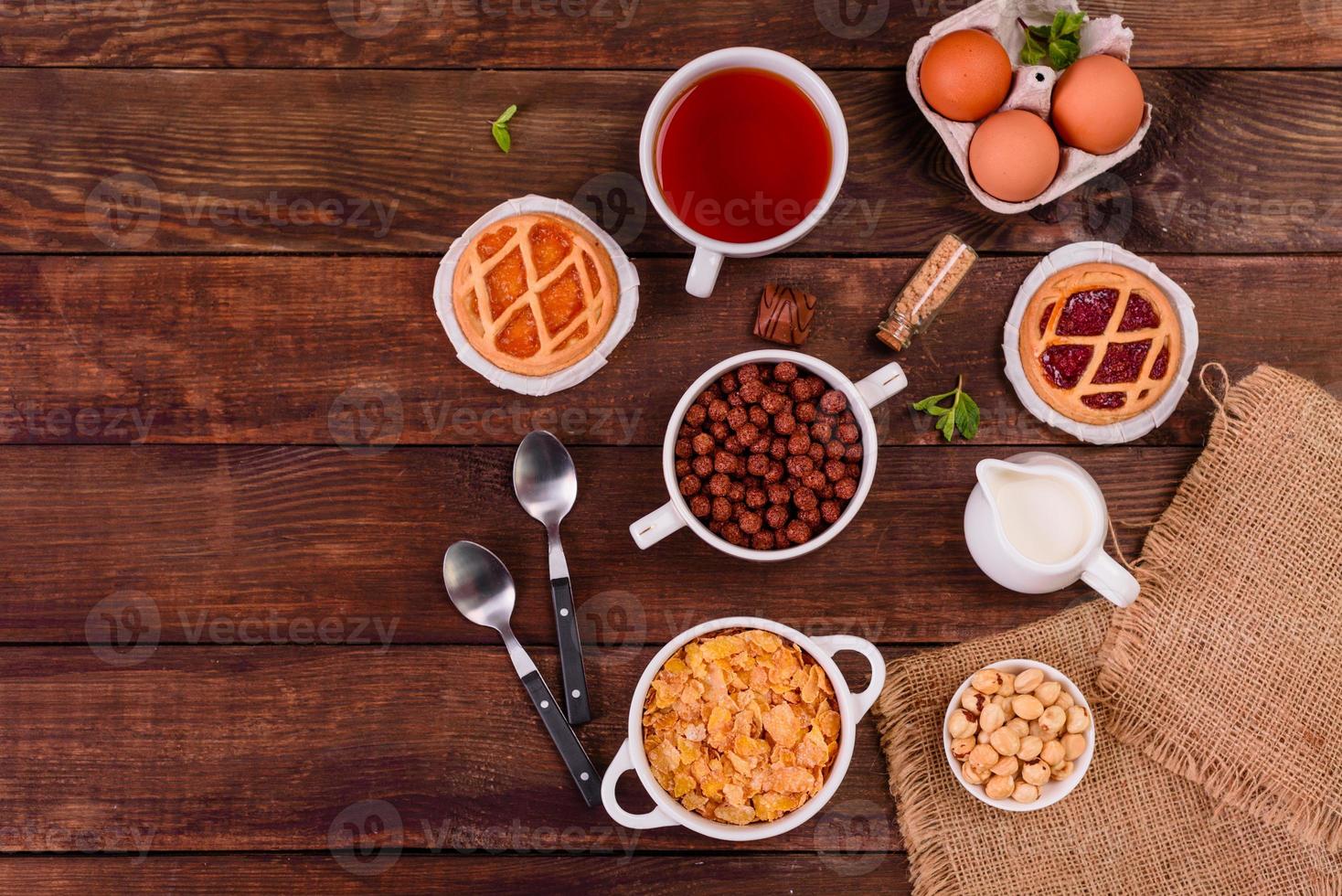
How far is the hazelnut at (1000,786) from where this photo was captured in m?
1.45

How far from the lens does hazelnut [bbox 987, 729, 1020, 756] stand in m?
1.45

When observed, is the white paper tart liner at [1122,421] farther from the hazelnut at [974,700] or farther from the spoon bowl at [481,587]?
the spoon bowl at [481,587]

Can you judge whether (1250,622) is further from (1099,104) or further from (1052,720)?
(1099,104)

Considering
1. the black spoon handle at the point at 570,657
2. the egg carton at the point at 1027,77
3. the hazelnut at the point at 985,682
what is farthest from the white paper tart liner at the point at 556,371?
the hazelnut at the point at 985,682

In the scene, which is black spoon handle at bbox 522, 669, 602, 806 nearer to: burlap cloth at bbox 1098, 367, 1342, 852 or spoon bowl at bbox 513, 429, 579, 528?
spoon bowl at bbox 513, 429, 579, 528

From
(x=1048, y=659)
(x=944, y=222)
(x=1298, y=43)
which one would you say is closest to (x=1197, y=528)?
(x=1048, y=659)

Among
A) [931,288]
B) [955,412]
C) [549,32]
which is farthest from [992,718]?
[549,32]

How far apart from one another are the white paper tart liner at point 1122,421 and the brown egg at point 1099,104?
0.18m

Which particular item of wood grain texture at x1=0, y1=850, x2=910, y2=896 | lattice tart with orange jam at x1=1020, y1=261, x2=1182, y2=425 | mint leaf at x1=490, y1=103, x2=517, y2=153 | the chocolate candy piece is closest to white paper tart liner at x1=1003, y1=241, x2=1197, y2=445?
lattice tart with orange jam at x1=1020, y1=261, x2=1182, y2=425

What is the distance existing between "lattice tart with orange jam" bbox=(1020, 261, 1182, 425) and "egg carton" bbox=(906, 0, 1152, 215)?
0.18 metres

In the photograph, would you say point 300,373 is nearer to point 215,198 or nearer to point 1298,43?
point 215,198

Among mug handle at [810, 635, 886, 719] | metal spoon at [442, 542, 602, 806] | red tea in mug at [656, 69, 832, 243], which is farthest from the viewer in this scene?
metal spoon at [442, 542, 602, 806]

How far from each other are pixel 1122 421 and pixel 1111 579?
325 millimetres

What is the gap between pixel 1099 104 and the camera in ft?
4.83
